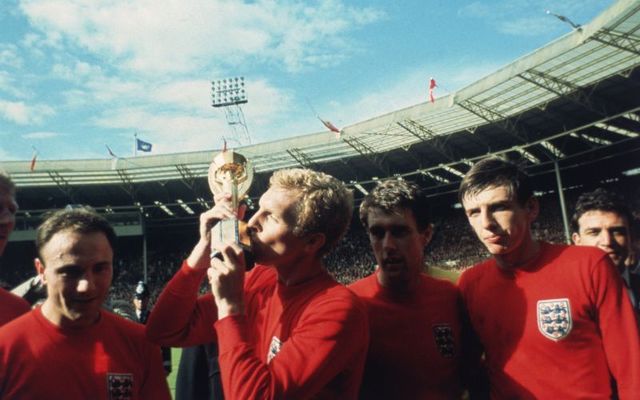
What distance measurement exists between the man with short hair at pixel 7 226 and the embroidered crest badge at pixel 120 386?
0.91m

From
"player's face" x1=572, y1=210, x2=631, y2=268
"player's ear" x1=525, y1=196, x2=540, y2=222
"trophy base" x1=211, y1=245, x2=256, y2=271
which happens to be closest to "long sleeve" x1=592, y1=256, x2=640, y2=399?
"player's ear" x1=525, y1=196, x2=540, y2=222

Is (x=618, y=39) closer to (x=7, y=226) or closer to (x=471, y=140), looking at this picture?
(x=471, y=140)

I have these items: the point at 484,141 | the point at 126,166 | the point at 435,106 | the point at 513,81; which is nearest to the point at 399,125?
the point at 435,106

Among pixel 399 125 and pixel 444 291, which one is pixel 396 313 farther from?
pixel 399 125

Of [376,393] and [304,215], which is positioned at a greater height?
[304,215]

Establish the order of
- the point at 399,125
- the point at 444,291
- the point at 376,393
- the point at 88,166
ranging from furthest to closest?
the point at 88,166 < the point at 399,125 < the point at 444,291 < the point at 376,393

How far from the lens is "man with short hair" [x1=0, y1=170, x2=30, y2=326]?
283cm

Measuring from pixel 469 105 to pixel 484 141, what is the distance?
138 inches

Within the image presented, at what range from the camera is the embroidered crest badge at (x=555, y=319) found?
7.77ft

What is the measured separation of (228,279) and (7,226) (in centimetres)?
166

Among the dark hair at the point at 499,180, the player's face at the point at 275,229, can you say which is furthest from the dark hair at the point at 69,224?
the dark hair at the point at 499,180

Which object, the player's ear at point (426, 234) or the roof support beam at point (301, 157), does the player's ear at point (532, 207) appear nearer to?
the player's ear at point (426, 234)

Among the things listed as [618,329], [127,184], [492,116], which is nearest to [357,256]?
[492,116]

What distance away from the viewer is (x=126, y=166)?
28.2m
